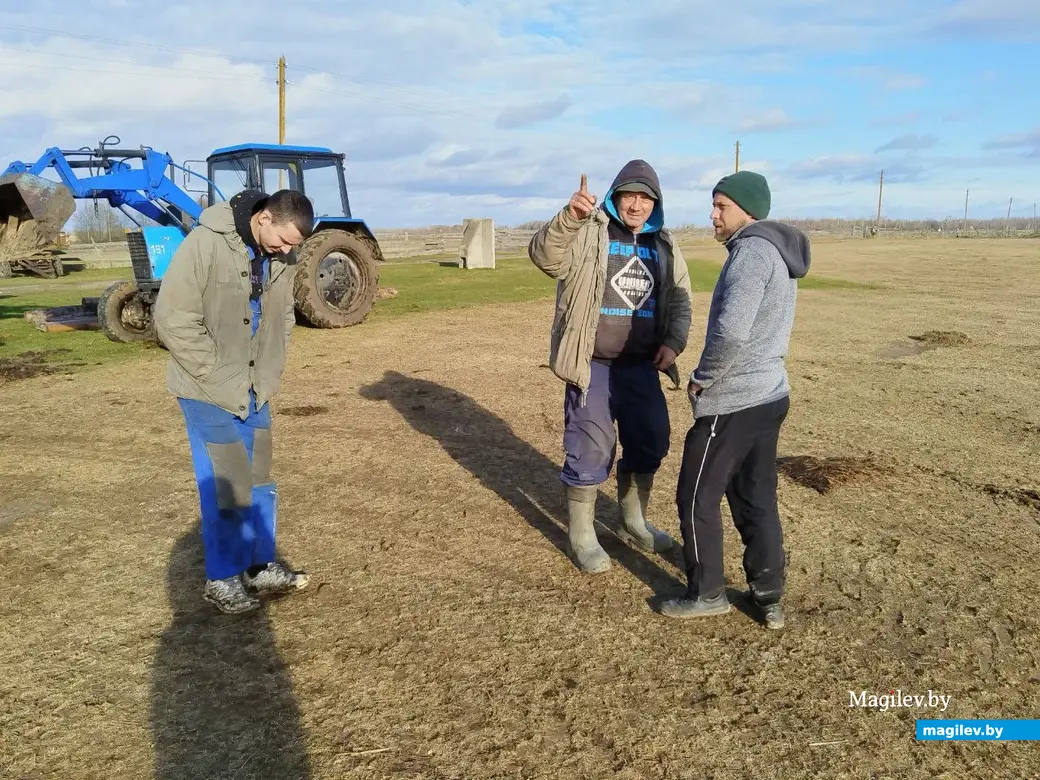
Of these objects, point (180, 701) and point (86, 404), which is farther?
point (86, 404)

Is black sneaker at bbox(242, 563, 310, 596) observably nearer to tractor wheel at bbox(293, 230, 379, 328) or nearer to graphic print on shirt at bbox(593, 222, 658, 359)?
graphic print on shirt at bbox(593, 222, 658, 359)

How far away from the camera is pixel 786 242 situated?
312 cm

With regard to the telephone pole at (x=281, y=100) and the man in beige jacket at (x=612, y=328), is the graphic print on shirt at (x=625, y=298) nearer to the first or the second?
the man in beige jacket at (x=612, y=328)

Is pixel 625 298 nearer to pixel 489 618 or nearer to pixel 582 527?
pixel 582 527

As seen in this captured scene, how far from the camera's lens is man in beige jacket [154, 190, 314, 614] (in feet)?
10.6

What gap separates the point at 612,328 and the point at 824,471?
7.51 ft

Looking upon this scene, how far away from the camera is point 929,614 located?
11.4 feet

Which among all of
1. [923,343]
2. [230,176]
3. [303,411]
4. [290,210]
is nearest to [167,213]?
[230,176]

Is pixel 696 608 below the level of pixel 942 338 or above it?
below

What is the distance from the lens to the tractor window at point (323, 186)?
12633 millimetres

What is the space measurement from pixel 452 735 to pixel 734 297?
1.95 metres

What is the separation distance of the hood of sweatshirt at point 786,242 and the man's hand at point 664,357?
86 cm

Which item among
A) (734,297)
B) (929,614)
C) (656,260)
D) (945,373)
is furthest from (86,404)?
(945,373)

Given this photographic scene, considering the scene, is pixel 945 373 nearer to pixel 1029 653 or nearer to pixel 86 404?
pixel 1029 653
